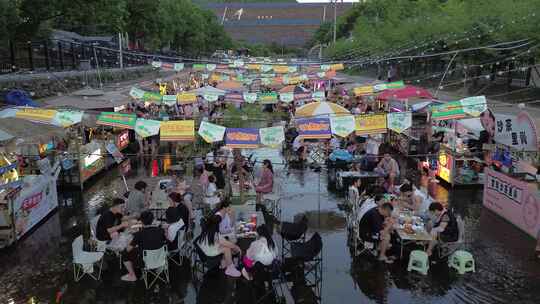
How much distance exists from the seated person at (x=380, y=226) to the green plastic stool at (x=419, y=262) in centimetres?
45

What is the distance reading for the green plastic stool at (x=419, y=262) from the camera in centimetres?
847

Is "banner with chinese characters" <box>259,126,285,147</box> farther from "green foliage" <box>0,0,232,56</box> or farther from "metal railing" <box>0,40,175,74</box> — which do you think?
"green foliage" <box>0,0,232,56</box>

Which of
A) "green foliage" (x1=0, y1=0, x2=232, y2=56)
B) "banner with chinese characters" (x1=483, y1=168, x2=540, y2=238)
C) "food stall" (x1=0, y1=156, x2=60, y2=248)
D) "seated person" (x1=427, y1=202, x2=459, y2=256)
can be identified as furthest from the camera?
"green foliage" (x1=0, y1=0, x2=232, y2=56)

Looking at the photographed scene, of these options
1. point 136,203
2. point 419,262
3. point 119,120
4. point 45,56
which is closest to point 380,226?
point 419,262

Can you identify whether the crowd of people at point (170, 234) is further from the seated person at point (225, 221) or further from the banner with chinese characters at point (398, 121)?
the banner with chinese characters at point (398, 121)

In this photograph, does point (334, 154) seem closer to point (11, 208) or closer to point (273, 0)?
point (11, 208)

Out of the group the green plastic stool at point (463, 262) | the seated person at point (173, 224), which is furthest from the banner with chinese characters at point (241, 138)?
the green plastic stool at point (463, 262)

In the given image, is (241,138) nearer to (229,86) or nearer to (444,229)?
(444,229)

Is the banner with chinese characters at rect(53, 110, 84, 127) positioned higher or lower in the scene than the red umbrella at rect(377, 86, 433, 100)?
lower

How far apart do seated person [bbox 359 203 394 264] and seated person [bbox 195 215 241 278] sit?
2469 mm

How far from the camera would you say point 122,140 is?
1933cm

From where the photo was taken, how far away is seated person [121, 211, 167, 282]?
7.79 meters

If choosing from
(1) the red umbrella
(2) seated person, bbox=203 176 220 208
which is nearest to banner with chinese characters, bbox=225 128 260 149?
(2) seated person, bbox=203 176 220 208

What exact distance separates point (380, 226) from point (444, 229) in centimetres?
116
